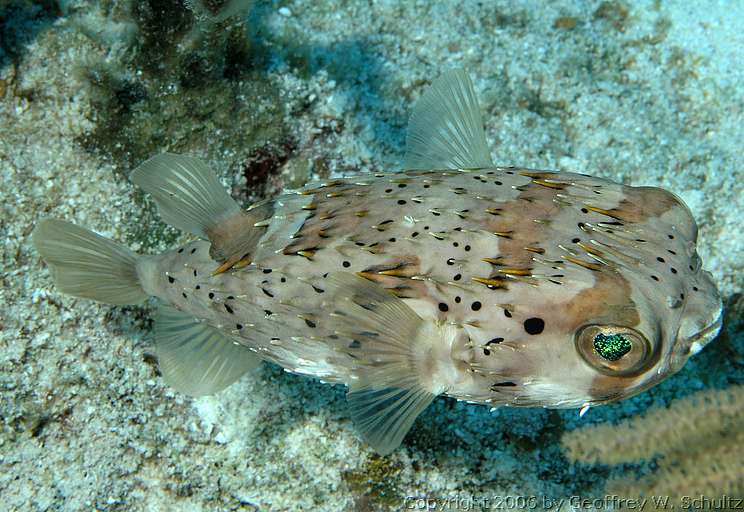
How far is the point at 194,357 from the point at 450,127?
1587 mm

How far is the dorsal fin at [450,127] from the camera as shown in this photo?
2.63 meters

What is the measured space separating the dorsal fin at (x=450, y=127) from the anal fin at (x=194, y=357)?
124 cm

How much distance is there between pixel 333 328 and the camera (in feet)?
6.40

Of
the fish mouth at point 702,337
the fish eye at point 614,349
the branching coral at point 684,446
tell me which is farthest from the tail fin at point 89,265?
the branching coral at point 684,446

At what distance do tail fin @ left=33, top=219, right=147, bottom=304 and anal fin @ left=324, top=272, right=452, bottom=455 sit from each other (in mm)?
1190

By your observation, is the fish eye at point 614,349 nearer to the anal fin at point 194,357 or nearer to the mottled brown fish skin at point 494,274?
the mottled brown fish skin at point 494,274

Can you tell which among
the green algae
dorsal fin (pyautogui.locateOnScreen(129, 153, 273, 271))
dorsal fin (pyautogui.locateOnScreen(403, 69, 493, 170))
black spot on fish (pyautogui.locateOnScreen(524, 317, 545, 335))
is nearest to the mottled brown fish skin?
black spot on fish (pyautogui.locateOnScreen(524, 317, 545, 335))

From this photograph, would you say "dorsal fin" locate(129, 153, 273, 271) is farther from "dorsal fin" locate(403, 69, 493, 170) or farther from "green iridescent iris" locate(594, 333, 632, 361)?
"green iridescent iris" locate(594, 333, 632, 361)

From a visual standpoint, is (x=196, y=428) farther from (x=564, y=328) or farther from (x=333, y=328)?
(x=564, y=328)

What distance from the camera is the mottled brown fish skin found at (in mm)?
1669

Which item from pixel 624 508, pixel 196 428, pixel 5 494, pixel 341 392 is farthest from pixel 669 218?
pixel 5 494

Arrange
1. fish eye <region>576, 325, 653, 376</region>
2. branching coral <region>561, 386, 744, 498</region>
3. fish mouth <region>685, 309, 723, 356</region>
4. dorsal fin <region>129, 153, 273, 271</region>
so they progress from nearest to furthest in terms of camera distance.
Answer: fish eye <region>576, 325, 653, 376</region>, fish mouth <region>685, 309, 723, 356</region>, dorsal fin <region>129, 153, 273, 271</region>, branching coral <region>561, 386, 744, 498</region>

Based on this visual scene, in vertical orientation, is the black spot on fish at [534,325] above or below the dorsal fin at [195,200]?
above

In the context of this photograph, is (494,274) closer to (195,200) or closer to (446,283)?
(446,283)
